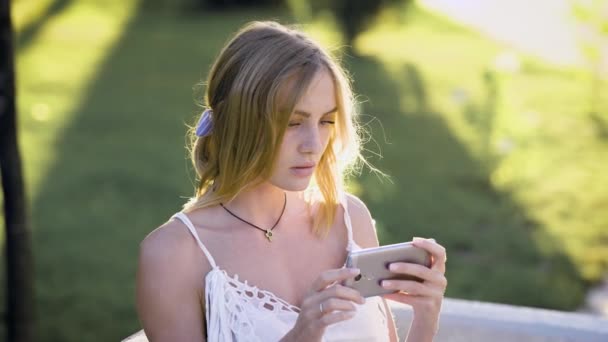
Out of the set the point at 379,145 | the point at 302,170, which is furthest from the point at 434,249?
the point at 379,145

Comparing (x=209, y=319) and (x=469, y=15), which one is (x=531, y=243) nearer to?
(x=209, y=319)

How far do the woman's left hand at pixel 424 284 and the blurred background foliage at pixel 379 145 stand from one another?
213 centimetres

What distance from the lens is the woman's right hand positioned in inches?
76.8

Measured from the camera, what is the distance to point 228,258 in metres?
2.36

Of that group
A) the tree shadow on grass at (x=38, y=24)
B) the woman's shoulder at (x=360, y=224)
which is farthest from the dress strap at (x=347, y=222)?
the tree shadow on grass at (x=38, y=24)

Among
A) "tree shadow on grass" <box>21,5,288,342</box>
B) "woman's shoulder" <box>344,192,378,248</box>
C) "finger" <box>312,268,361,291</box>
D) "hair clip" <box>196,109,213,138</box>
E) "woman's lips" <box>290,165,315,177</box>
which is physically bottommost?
"tree shadow on grass" <box>21,5,288,342</box>

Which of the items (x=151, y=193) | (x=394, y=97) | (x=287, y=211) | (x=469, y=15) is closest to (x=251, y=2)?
(x=469, y=15)

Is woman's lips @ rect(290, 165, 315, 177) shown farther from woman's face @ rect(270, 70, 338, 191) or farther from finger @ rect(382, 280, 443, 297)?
finger @ rect(382, 280, 443, 297)

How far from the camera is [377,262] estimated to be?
2.07m

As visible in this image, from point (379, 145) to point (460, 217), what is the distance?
5.97 ft

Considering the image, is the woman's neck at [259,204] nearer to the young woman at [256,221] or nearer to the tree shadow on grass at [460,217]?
the young woman at [256,221]

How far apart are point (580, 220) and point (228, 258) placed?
4431 mm

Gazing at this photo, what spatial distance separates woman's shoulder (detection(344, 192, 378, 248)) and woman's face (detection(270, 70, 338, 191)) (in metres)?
0.40

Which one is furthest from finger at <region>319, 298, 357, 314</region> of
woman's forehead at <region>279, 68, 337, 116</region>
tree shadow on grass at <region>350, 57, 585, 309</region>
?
tree shadow on grass at <region>350, 57, 585, 309</region>
